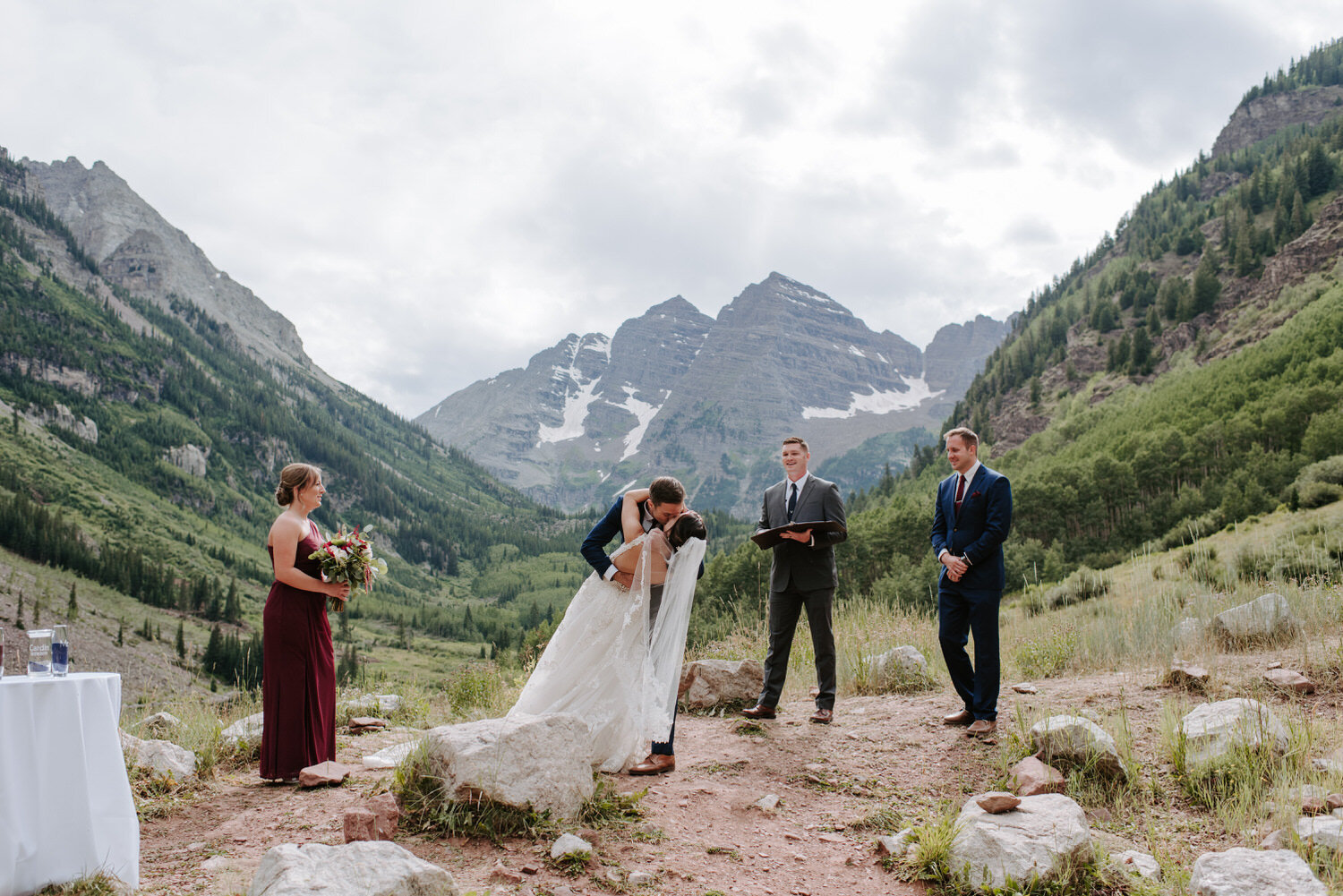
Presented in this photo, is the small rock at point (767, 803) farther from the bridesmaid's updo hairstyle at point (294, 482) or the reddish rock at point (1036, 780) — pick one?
the bridesmaid's updo hairstyle at point (294, 482)

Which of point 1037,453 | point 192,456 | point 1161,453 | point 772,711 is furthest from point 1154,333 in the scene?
point 192,456

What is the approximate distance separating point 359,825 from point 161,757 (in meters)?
2.91

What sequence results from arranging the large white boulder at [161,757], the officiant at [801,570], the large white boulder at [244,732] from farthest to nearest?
the officiant at [801,570]
the large white boulder at [244,732]
the large white boulder at [161,757]

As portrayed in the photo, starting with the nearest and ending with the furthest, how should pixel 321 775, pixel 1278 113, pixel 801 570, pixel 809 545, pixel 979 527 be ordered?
pixel 321 775 → pixel 979 527 → pixel 809 545 → pixel 801 570 → pixel 1278 113

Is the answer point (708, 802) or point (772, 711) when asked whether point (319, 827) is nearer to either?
point (708, 802)

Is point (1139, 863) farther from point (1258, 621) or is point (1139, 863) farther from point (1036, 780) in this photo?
point (1258, 621)

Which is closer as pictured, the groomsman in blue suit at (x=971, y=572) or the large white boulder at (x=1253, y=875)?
the large white boulder at (x=1253, y=875)

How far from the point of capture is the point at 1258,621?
806 cm

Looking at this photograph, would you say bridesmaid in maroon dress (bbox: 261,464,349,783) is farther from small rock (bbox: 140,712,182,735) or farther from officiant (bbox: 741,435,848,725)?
officiant (bbox: 741,435,848,725)

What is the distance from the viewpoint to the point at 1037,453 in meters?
74.4

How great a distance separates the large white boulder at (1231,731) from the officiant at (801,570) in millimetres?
2952

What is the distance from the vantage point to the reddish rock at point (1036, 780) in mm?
4953

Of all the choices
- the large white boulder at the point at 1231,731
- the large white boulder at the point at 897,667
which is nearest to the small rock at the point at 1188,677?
the large white boulder at the point at 1231,731

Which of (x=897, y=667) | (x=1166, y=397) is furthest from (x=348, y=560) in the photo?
(x=1166, y=397)
